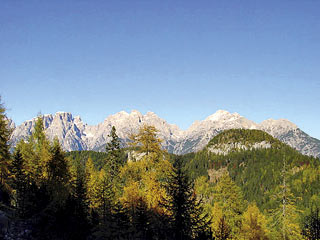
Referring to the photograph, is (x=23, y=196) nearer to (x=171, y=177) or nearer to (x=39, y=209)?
(x=39, y=209)

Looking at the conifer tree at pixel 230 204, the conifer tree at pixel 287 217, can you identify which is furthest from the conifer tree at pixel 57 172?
the conifer tree at pixel 287 217

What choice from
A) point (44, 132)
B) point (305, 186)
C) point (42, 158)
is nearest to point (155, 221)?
point (42, 158)

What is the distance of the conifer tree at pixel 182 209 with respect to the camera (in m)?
23.2

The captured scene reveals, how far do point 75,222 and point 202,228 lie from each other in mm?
13365

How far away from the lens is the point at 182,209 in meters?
23.8

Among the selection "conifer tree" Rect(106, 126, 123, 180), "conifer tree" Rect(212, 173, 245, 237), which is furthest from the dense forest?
"conifer tree" Rect(106, 126, 123, 180)

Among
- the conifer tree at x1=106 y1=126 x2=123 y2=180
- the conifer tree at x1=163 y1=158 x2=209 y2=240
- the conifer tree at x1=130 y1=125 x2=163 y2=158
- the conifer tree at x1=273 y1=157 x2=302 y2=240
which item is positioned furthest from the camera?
the conifer tree at x1=106 y1=126 x2=123 y2=180

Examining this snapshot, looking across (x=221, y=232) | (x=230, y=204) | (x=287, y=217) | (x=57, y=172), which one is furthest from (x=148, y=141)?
(x=230, y=204)

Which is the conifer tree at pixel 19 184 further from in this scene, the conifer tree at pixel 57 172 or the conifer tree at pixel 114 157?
the conifer tree at pixel 114 157

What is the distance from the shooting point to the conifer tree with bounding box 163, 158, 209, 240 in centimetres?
2323

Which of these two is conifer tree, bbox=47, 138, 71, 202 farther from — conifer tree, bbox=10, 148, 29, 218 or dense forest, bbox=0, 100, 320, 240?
conifer tree, bbox=10, 148, 29, 218

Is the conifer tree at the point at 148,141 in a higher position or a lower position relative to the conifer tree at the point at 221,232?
Result: higher

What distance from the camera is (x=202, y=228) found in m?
23.7

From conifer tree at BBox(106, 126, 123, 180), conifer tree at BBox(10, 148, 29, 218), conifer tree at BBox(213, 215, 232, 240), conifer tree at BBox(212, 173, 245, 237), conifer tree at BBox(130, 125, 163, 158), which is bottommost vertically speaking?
conifer tree at BBox(213, 215, 232, 240)
